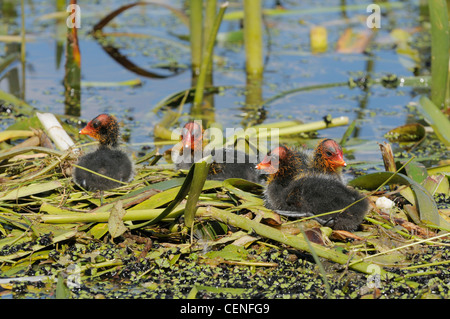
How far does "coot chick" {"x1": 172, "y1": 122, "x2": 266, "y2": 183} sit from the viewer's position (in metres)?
4.27

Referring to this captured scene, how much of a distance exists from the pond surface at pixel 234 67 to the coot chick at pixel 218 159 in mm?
771

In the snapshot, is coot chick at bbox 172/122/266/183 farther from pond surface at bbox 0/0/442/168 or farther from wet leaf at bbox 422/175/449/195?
wet leaf at bbox 422/175/449/195

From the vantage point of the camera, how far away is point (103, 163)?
165 inches

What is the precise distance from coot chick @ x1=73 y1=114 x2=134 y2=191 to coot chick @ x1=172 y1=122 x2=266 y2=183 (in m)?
0.42

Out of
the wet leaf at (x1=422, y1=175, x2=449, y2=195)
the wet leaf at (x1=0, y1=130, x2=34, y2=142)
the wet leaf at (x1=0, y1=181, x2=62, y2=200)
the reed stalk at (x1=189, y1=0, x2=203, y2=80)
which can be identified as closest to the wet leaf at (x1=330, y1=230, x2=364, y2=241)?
the wet leaf at (x1=422, y1=175, x2=449, y2=195)

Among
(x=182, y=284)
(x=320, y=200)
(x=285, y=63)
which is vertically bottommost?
(x=182, y=284)

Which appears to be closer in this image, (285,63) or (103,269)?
(103,269)

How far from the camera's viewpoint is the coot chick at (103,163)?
4.11m

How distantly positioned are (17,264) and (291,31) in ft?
22.2

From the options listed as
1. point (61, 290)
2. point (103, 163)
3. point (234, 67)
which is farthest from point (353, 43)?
point (61, 290)

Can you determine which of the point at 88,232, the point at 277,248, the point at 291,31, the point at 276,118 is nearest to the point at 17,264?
the point at 88,232

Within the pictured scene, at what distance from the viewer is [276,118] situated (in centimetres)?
632

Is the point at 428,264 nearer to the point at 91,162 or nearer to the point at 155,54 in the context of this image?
the point at 91,162

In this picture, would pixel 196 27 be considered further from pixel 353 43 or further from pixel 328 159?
pixel 328 159
